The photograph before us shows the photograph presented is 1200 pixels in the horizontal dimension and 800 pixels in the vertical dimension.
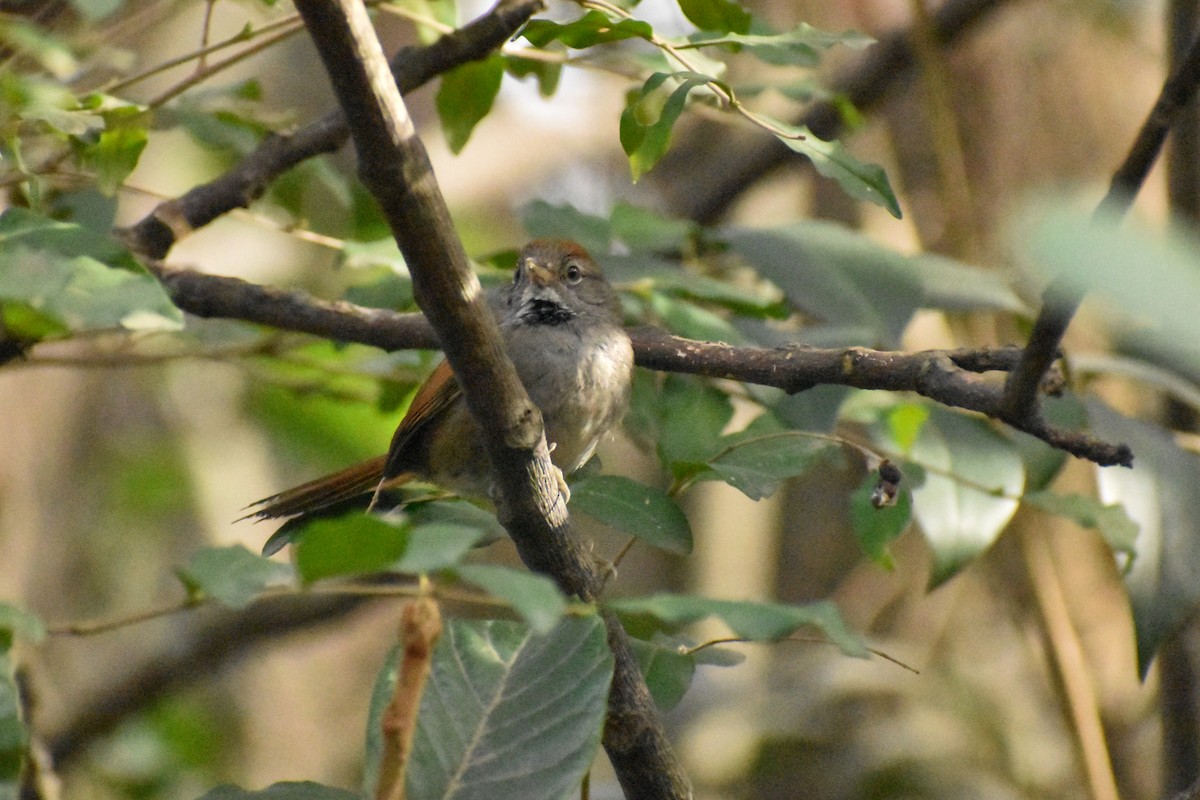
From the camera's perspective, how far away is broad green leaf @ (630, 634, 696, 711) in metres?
1.97

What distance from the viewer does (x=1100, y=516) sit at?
2.33 m

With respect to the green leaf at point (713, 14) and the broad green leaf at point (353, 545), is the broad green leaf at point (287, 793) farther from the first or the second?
the green leaf at point (713, 14)

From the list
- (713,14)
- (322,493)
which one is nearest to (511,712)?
(713,14)

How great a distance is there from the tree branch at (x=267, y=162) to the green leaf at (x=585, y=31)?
0.39m

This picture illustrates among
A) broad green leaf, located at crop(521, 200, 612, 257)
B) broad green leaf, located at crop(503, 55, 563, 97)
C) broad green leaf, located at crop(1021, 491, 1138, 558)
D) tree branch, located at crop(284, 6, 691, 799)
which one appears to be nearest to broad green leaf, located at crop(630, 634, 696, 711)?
tree branch, located at crop(284, 6, 691, 799)

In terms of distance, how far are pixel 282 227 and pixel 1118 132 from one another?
434cm

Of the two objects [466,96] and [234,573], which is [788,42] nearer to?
[466,96]

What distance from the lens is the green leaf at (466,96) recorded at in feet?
8.21

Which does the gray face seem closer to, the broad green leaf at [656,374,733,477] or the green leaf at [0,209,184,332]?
the broad green leaf at [656,374,733,477]

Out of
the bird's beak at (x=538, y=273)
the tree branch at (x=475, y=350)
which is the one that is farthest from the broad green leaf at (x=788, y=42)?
the bird's beak at (x=538, y=273)

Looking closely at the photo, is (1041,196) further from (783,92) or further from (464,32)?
(783,92)

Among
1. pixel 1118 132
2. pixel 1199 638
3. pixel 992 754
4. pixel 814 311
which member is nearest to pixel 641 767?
pixel 814 311

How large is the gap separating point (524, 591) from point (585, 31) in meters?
1.11

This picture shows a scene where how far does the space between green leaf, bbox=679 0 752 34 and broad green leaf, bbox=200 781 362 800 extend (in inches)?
54.6
